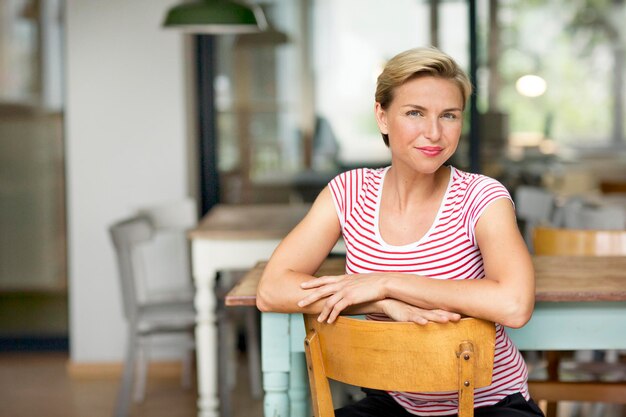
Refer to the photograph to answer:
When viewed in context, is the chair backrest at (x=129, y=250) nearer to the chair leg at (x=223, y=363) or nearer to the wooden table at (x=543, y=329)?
the chair leg at (x=223, y=363)

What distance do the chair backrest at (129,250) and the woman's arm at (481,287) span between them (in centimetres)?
191

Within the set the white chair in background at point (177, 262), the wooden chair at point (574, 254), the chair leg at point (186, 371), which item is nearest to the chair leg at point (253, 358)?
the white chair in background at point (177, 262)

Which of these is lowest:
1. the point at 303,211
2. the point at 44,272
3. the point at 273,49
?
the point at 44,272

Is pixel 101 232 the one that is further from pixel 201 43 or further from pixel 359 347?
pixel 359 347

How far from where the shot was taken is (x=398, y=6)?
5.48 m

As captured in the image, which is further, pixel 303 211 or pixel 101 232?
pixel 101 232

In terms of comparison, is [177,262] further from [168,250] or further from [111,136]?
[111,136]

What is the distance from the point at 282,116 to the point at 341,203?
3099 millimetres

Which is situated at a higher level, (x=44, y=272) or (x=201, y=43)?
(x=201, y=43)

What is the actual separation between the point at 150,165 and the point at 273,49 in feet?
3.07

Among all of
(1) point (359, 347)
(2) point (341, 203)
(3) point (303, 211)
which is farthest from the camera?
(3) point (303, 211)

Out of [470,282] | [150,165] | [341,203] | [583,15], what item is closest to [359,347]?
[470,282]

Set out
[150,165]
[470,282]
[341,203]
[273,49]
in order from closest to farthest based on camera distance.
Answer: [470,282], [341,203], [150,165], [273,49]

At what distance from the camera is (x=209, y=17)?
4457mm
